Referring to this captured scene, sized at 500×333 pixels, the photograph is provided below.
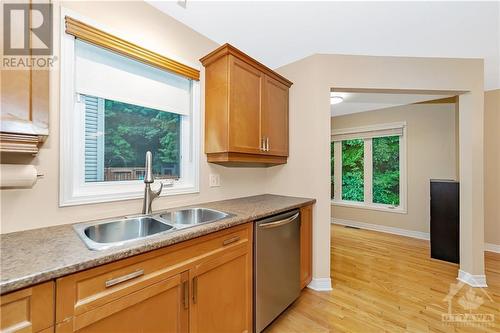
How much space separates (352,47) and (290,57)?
62cm

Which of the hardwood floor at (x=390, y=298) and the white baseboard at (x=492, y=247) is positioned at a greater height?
the white baseboard at (x=492, y=247)

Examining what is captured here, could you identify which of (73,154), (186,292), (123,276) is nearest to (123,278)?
(123,276)

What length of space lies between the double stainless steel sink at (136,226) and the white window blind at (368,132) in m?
3.91

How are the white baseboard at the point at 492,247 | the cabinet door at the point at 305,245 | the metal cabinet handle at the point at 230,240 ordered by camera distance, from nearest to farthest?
1. the metal cabinet handle at the point at 230,240
2. the cabinet door at the point at 305,245
3. the white baseboard at the point at 492,247

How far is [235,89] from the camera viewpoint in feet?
6.20

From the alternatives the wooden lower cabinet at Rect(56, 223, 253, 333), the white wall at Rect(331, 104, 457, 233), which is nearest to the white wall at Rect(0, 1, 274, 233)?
the wooden lower cabinet at Rect(56, 223, 253, 333)

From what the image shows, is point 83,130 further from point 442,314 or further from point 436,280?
point 436,280

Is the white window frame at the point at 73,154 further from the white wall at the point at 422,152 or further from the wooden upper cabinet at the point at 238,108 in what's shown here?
the white wall at the point at 422,152

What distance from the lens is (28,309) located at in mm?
710

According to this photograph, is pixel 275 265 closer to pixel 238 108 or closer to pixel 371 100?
pixel 238 108

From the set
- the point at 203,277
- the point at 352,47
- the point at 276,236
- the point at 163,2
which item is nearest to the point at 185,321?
the point at 203,277

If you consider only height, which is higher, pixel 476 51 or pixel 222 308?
pixel 476 51

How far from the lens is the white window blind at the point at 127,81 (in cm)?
141

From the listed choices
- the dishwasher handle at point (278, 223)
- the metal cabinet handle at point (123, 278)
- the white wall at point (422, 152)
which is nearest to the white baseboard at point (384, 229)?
the white wall at point (422, 152)
